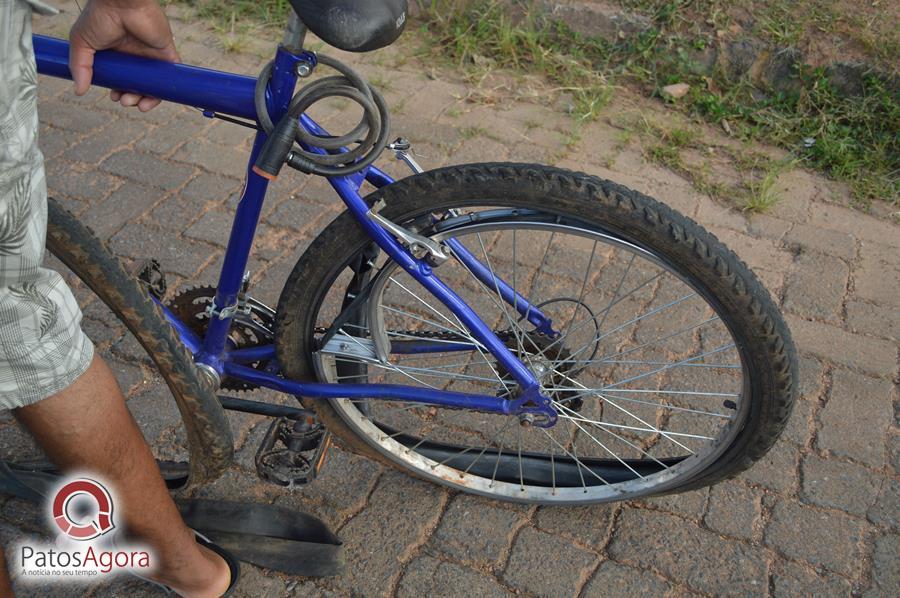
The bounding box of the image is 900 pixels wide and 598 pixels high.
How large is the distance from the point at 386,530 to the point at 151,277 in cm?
100

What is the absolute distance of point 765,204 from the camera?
3482 mm

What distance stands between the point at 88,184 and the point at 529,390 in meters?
2.45

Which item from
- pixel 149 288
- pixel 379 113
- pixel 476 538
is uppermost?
pixel 379 113

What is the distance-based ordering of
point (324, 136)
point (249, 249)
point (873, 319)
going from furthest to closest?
1. point (873, 319)
2. point (249, 249)
3. point (324, 136)

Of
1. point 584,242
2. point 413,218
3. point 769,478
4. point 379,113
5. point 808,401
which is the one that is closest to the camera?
point 379,113

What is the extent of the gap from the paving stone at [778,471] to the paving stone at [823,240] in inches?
41.0

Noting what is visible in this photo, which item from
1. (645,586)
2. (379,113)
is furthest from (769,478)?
(379,113)

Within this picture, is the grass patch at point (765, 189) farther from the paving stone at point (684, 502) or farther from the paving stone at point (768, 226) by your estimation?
the paving stone at point (684, 502)

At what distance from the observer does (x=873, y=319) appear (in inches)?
119

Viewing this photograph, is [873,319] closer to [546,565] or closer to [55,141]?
[546,565]

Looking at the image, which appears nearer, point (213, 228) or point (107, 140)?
point (213, 228)

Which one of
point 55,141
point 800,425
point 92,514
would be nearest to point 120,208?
point 55,141

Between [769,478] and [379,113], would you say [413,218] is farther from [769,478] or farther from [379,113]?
[769,478]

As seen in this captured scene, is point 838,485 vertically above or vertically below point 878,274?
below
